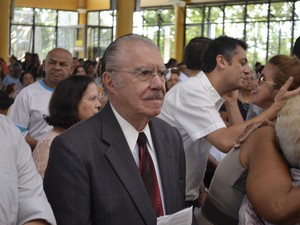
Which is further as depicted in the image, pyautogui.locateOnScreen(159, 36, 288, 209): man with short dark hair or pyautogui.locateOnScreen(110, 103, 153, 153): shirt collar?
pyautogui.locateOnScreen(159, 36, 288, 209): man with short dark hair

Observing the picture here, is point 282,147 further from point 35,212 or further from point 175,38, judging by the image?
point 175,38

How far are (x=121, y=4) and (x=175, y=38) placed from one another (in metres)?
4.87

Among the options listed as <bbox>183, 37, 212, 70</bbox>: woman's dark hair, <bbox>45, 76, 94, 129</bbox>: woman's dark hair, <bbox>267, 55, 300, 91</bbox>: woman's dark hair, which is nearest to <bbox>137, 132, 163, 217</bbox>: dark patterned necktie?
<bbox>267, 55, 300, 91</bbox>: woman's dark hair

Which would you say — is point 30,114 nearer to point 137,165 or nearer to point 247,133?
point 137,165

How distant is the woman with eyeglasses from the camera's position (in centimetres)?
204

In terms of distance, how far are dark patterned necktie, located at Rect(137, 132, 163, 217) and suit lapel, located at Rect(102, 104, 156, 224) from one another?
0.23 feet

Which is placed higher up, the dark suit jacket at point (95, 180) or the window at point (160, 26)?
the window at point (160, 26)

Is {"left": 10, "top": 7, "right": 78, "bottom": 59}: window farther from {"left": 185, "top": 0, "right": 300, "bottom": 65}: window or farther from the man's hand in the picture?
the man's hand

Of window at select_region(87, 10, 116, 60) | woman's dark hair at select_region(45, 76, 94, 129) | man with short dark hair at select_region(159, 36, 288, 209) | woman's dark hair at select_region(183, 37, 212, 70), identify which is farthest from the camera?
window at select_region(87, 10, 116, 60)

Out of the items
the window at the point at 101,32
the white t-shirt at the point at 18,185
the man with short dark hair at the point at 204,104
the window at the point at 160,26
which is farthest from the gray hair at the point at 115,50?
the window at the point at 101,32

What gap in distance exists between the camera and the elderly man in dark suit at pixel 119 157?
2213mm

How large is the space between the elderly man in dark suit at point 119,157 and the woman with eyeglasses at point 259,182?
0.59ft

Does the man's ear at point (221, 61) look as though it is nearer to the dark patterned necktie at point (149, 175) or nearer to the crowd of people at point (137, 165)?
the crowd of people at point (137, 165)

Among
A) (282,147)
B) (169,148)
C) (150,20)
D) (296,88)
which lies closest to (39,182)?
(169,148)
